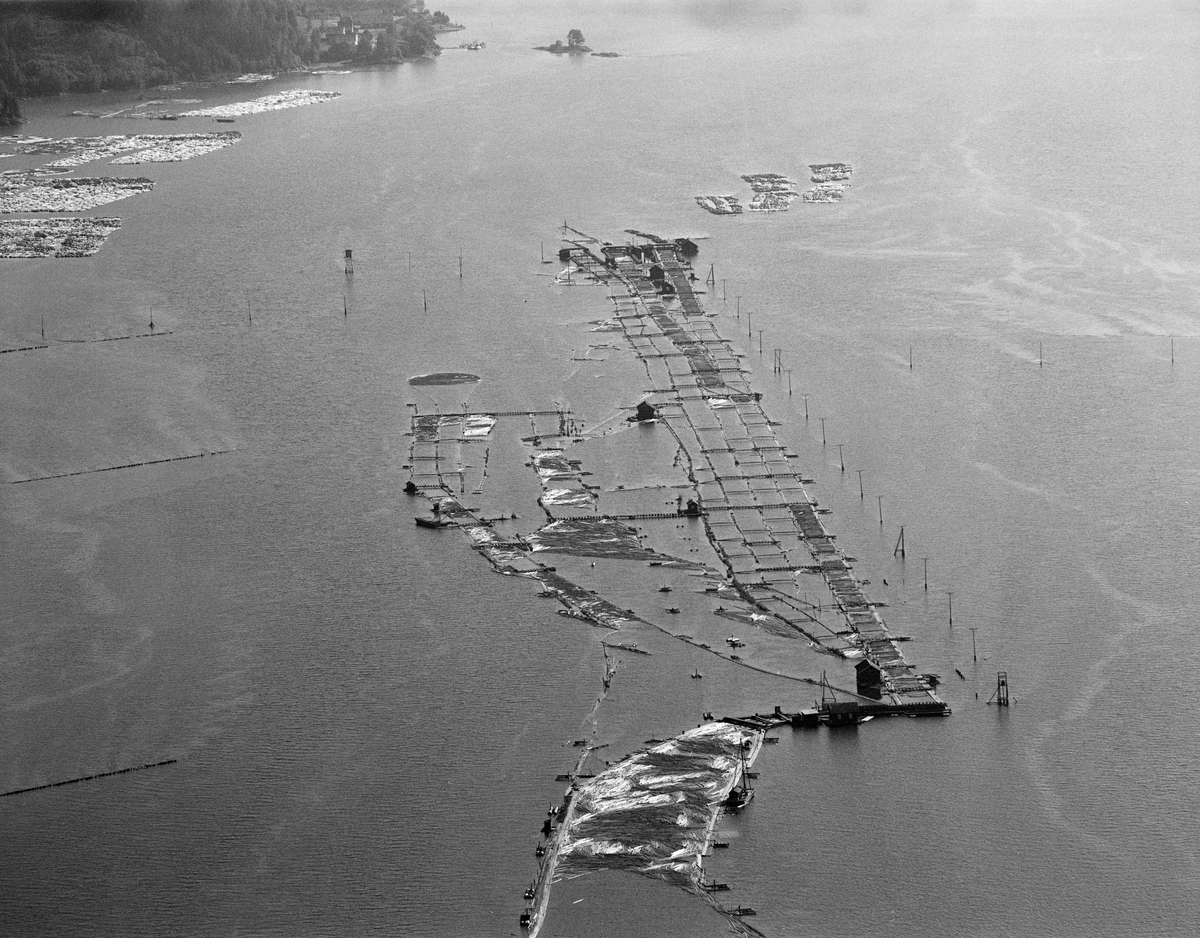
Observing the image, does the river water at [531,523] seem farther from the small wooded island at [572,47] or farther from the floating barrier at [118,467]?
the small wooded island at [572,47]

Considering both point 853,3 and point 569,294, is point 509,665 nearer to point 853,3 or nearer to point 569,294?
point 569,294

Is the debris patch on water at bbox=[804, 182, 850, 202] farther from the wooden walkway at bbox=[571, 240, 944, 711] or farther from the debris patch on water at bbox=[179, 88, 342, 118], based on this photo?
the debris patch on water at bbox=[179, 88, 342, 118]

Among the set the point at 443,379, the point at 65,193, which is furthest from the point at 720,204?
the point at 65,193

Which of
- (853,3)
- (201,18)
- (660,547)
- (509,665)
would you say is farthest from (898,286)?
(853,3)

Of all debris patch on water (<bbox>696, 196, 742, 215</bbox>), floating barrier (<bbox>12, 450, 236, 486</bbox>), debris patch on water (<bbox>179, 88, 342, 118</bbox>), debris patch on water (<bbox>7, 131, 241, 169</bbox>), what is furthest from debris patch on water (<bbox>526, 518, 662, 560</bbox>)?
debris patch on water (<bbox>179, 88, 342, 118</bbox>)

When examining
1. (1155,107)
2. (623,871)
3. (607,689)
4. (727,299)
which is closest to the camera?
(623,871)

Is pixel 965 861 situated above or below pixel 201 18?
below

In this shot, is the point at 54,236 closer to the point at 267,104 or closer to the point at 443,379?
the point at 443,379
